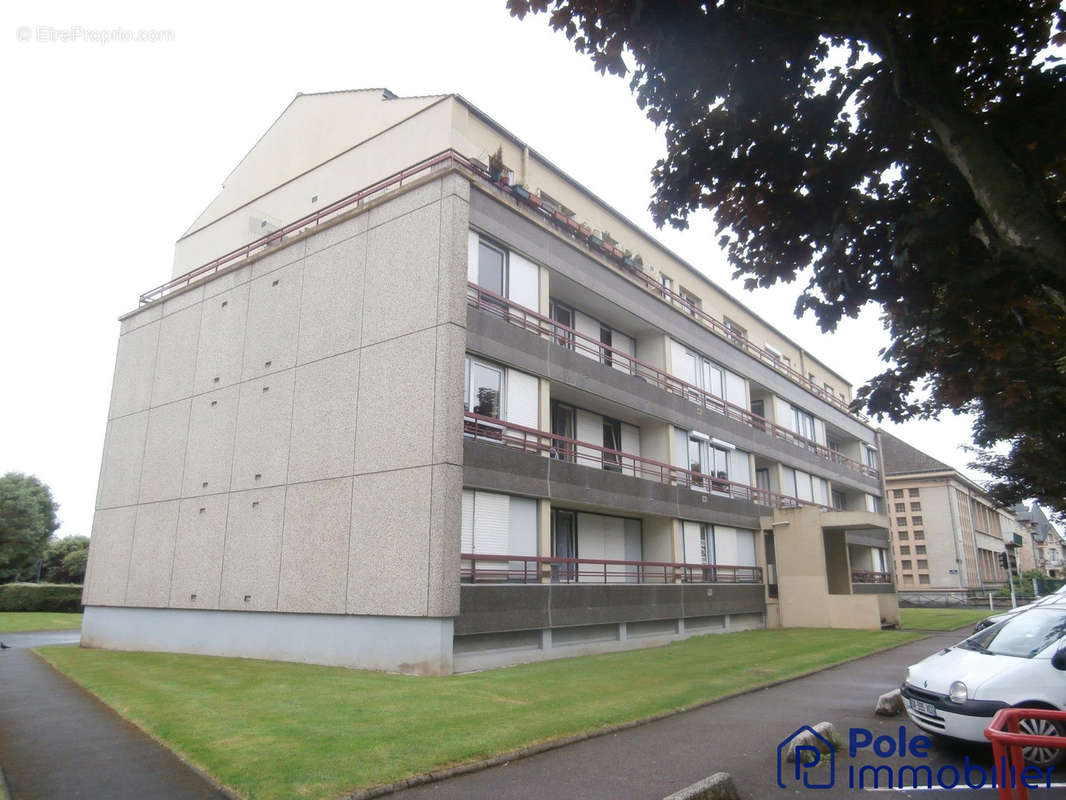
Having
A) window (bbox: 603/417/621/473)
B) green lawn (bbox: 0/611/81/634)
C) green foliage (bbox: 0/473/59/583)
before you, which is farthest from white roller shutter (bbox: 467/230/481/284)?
green foliage (bbox: 0/473/59/583)

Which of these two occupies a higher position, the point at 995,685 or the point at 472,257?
the point at 472,257

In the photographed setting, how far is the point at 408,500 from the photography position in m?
15.5

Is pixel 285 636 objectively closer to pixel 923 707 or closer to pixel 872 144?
pixel 923 707

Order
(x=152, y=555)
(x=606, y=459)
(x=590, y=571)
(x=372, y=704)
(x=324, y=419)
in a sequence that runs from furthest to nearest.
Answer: (x=606, y=459) < (x=152, y=555) < (x=590, y=571) < (x=324, y=419) < (x=372, y=704)

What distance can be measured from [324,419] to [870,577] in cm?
3064

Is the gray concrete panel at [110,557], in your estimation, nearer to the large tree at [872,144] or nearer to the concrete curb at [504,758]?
the concrete curb at [504,758]

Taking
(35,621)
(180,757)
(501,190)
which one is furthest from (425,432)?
(35,621)

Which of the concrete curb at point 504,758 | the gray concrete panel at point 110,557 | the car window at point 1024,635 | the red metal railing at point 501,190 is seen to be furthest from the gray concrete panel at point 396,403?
the gray concrete panel at point 110,557

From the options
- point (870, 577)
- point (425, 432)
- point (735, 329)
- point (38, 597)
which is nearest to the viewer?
point (425, 432)

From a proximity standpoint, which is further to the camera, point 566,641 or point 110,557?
point 110,557

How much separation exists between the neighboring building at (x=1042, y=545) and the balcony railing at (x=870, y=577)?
154 feet

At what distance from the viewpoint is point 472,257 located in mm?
17625

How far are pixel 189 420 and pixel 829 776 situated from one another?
68.3ft

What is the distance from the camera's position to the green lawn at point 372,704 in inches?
305
